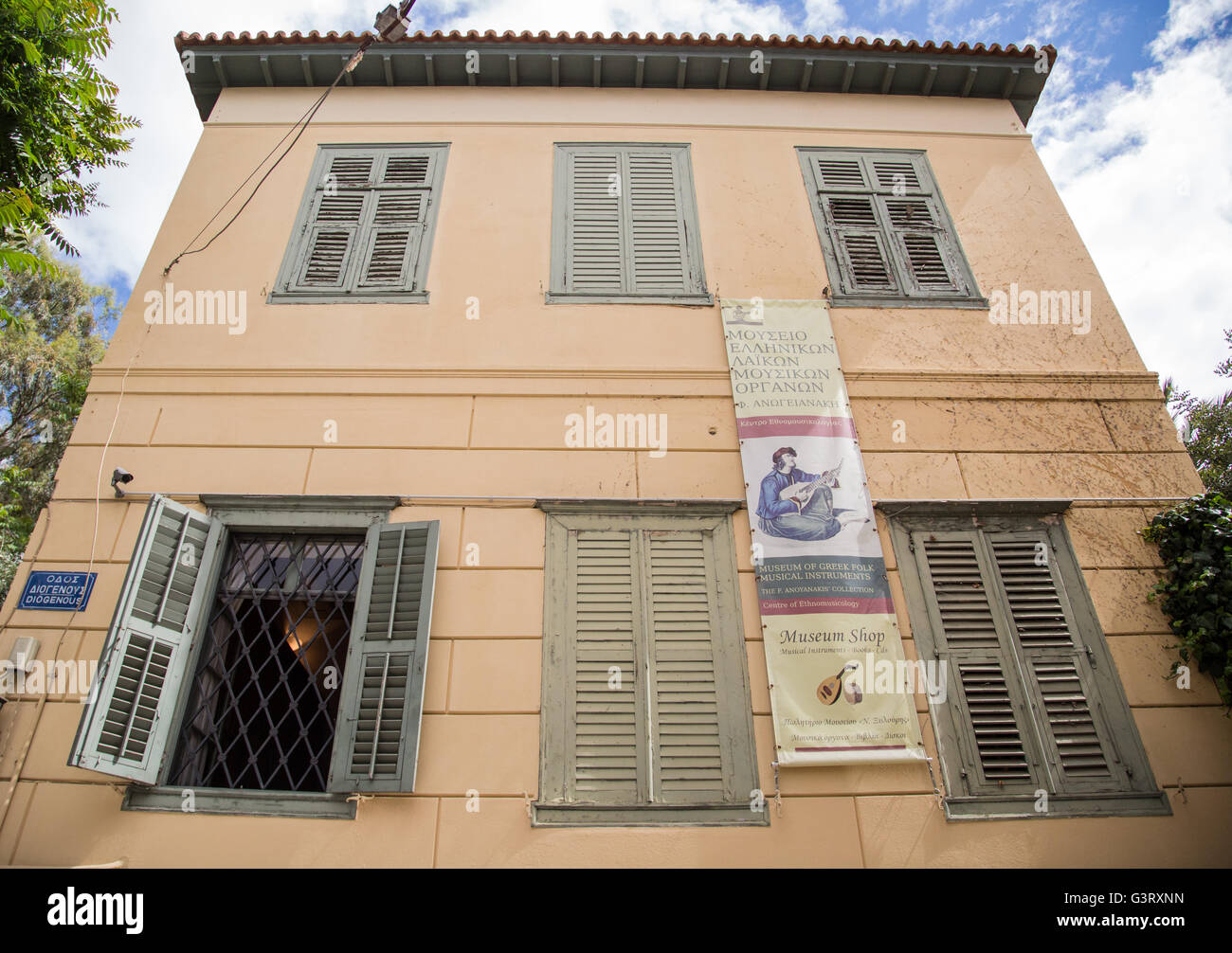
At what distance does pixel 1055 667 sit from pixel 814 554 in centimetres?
167

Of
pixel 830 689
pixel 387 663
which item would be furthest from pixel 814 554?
pixel 387 663

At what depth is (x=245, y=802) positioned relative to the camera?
4.25 m

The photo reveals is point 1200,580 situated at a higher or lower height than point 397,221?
lower

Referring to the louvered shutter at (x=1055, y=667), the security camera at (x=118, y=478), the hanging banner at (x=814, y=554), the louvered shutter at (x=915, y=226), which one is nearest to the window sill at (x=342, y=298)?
the security camera at (x=118, y=478)

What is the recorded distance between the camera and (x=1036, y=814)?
168 inches

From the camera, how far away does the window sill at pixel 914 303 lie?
6199 millimetres

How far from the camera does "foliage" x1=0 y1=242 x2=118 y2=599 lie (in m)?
14.9

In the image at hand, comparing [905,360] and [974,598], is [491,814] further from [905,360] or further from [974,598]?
[905,360]

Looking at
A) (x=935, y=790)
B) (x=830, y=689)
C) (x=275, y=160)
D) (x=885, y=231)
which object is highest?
(x=275, y=160)

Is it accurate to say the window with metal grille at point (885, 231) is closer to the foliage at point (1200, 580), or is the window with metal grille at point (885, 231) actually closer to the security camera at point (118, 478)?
the foliage at point (1200, 580)

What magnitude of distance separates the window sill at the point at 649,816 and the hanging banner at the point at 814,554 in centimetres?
40

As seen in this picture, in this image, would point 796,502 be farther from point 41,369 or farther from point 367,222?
point 41,369

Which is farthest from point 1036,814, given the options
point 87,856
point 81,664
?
point 81,664

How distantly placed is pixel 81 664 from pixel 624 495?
3.63 metres
